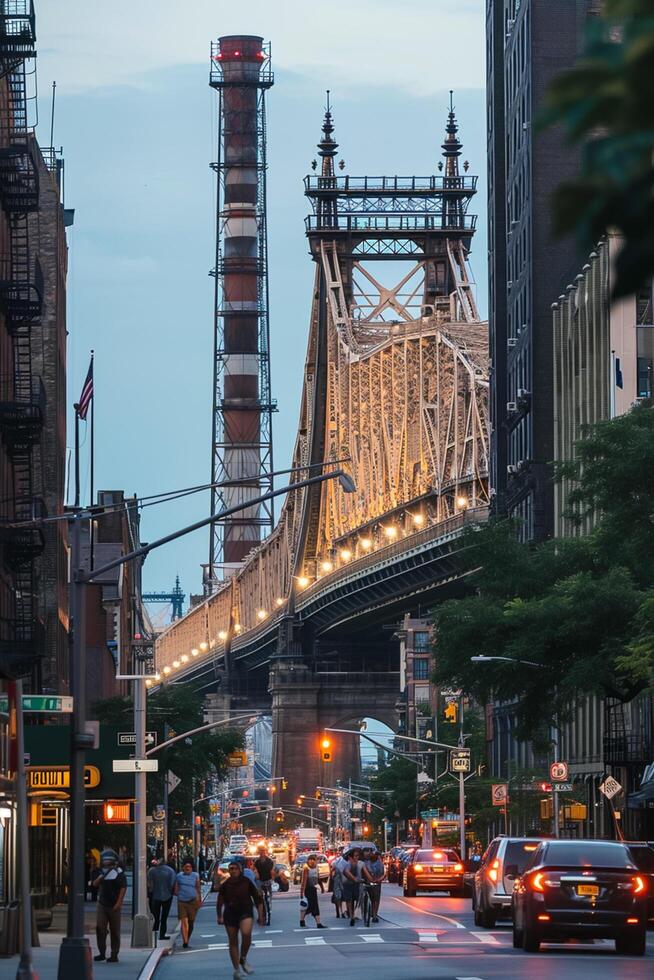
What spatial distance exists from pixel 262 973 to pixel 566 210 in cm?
2292

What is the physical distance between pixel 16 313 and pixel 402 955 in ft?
70.0

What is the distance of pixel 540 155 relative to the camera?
87.6 meters

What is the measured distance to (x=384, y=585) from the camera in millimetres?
122250

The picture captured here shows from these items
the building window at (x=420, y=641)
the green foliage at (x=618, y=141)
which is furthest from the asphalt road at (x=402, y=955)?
the building window at (x=420, y=641)

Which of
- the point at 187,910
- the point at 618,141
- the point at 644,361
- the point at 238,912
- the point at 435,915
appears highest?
the point at 644,361

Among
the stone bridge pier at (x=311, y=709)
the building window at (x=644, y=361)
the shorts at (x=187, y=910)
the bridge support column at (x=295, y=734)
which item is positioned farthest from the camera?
the bridge support column at (x=295, y=734)

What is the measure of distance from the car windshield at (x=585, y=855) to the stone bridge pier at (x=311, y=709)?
124 m

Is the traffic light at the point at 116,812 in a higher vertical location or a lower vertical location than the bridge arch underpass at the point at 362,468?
lower

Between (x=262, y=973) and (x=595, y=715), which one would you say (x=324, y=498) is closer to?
(x=595, y=715)

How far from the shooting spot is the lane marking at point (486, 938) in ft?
102

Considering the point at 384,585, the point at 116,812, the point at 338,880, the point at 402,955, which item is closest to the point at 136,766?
the point at 402,955

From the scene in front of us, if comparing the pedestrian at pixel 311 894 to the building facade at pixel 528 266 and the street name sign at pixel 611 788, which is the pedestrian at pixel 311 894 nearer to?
the street name sign at pixel 611 788

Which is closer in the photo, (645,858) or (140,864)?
(140,864)

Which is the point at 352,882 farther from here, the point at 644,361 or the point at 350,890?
the point at 644,361
